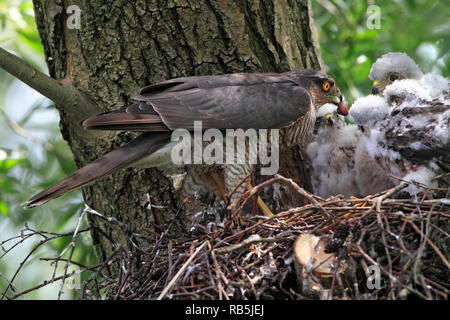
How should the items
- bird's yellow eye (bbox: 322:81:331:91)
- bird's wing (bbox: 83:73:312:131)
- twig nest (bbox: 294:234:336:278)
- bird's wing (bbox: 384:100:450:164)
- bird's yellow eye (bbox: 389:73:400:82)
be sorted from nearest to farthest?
twig nest (bbox: 294:234:336:278)
bird's wing (bbox: 83:73:312:131)
bird's wing (bbox: 384:100:450:164)
bird's yellow eye (bbox: 322:81:331:91)
bird's yellow eye (bbox: 389:73:400:82)

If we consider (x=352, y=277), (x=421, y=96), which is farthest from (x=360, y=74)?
(x=352, y=277)

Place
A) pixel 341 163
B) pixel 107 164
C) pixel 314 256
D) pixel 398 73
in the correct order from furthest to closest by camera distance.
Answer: pixel 398 73, pixel 341 163, pixel 107 164, pixel 314 256

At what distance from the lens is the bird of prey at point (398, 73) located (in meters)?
4.23

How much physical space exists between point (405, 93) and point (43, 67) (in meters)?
3.88

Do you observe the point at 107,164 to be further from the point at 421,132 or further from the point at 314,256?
the point at 421,132

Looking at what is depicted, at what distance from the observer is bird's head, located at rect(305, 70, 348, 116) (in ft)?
13.0

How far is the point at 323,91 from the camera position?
412cm

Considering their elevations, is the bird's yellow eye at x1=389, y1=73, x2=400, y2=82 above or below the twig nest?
above

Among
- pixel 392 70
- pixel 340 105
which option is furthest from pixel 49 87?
pixel 392 70

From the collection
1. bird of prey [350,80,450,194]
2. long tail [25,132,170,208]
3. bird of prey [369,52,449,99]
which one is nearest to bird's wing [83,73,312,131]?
long tail [25,132,170,208]

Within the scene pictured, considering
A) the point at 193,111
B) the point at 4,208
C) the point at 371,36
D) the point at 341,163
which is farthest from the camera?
the point at 371,36

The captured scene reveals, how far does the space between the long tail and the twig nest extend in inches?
42.2

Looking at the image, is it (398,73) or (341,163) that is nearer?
(341,163)

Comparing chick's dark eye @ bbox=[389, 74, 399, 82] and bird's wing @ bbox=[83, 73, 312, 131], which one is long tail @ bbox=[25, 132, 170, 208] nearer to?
bird's wing @ bbox=[83, 73, 312, 131]
